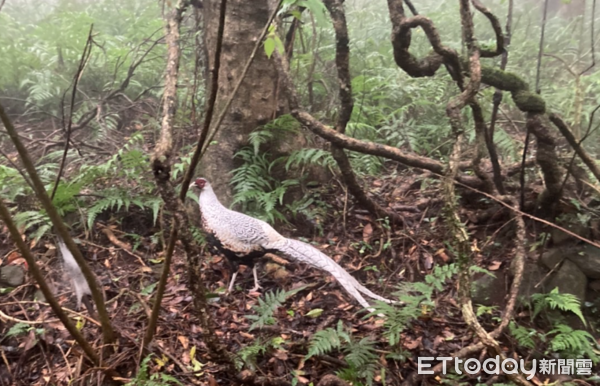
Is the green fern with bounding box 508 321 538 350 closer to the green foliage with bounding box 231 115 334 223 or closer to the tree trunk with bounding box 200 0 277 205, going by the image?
the green foliage with bounding box 231 115 334 223

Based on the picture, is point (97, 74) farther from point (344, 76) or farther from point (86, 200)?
point (344, 76)

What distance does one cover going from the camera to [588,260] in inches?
111

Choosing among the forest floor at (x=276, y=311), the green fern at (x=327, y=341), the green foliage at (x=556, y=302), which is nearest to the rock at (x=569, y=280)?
the green foliage at (x=556, y=302)

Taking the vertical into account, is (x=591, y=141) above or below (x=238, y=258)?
above

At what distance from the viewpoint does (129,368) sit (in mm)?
2266

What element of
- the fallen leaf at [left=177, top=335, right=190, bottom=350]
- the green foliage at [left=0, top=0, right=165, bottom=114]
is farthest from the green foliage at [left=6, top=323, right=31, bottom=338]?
the green foliage at [left=0, top=0, right=165, bottom=114]

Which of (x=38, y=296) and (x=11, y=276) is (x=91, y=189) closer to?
(x=11, y=276)

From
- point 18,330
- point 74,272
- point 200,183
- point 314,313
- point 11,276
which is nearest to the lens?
point 74,272

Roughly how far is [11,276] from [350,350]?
243 centimetres

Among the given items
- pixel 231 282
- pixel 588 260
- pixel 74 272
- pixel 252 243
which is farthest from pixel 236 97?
pixel 588 260

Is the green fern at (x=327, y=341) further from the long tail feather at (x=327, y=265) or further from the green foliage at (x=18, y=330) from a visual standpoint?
the green foliage at (x=18, y=330)

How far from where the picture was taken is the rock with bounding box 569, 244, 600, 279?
2.80m

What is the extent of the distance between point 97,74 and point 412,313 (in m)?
5.02

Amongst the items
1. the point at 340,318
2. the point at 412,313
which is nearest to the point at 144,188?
the point at 340,318
